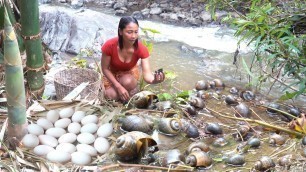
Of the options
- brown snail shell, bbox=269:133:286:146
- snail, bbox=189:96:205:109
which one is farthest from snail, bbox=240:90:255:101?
brown snail shell, bbox=269:133:286:146

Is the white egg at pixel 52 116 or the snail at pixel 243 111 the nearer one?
the white egg at pixel 52 116

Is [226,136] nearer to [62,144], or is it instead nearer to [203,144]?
[203,144]

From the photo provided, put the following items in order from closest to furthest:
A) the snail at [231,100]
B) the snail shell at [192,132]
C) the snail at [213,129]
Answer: the snail shell at [192,132], the snail at [213,129], the snail at [231,100]

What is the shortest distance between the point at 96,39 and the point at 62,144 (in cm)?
484

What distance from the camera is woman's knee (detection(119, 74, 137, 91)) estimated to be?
189 inches

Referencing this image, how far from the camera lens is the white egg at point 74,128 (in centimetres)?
354

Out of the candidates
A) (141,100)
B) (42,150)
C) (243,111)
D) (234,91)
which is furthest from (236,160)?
(234,91)

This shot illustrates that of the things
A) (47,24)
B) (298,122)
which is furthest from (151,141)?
(47,24)

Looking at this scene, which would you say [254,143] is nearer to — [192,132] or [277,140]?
[277,140]

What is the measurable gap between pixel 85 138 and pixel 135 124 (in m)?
0.51

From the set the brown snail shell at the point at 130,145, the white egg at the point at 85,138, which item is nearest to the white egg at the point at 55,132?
the white egg at the point at 85,138

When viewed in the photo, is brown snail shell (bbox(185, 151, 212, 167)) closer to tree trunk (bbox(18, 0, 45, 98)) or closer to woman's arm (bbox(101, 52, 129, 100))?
woman's arm (bbox(101, 52, 129, 100))

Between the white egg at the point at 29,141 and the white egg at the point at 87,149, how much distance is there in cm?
34

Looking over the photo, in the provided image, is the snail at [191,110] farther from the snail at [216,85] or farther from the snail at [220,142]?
the snail at [216,85]
